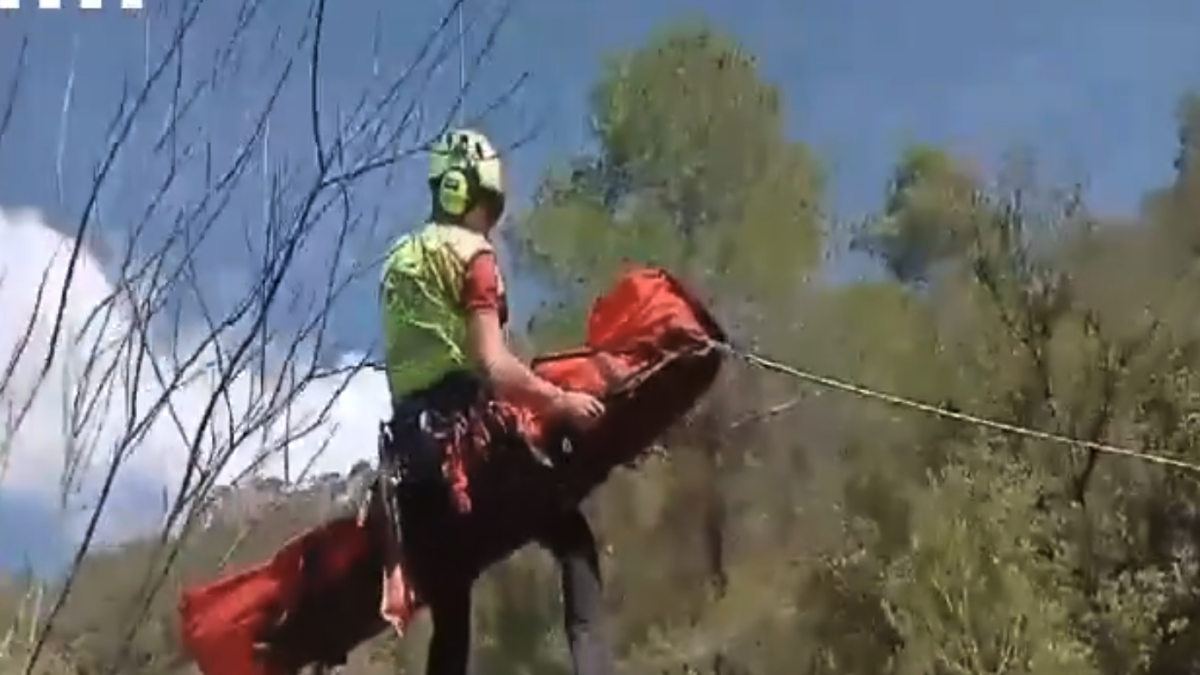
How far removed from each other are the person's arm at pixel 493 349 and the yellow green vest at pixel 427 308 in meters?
0.01

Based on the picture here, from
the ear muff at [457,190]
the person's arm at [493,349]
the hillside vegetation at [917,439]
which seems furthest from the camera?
the hillside vegetation at [917,439]

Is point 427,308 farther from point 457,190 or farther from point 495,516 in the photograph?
point 495,516

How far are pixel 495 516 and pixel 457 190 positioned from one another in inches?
18.0

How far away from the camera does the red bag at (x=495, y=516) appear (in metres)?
2.76

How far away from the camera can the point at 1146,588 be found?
345 inches

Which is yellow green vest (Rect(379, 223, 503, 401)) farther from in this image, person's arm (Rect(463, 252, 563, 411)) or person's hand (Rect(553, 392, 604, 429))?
person's hand (Rect(553, 392, 604, 429))

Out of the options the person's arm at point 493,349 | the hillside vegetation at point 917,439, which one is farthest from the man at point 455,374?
the hillside vegetation at point 917,439

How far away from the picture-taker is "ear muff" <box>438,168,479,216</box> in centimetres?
283

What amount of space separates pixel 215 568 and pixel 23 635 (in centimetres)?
37

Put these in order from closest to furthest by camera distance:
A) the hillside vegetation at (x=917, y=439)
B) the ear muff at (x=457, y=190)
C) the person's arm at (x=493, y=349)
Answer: the person's arm at (x=493, y=349) → the ear muff at (x=457, y=190) → the hillside vegetation at (x=917, y=439)

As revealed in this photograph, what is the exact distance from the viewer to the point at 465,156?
285cm

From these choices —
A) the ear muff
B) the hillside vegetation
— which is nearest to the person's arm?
the ear muff

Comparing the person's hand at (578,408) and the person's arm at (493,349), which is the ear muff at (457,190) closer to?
the person's arm at (493,349)

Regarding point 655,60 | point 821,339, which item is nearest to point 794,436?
point 821,339
